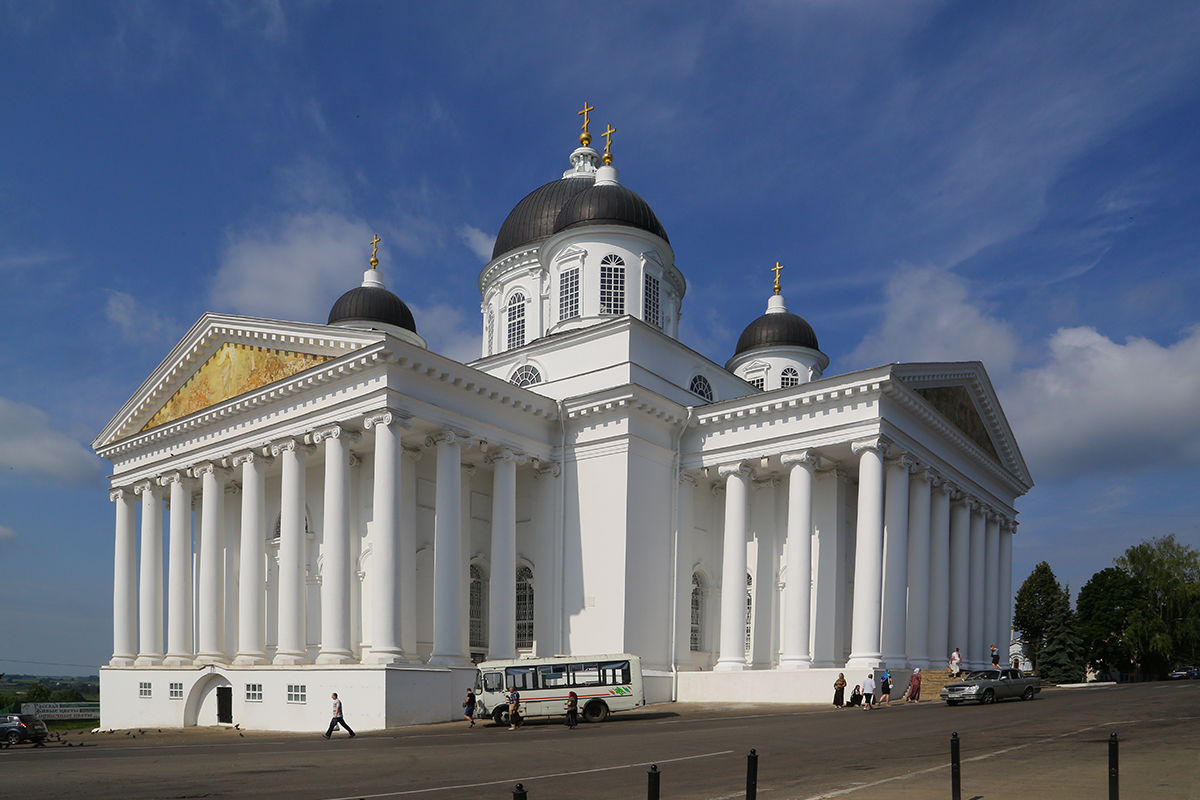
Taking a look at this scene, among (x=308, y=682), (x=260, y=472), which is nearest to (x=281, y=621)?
(x=308, y=682)

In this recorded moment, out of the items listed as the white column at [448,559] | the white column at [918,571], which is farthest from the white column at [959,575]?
the white column at [448,559]

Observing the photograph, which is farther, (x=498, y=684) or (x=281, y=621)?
(x=281, y=621)

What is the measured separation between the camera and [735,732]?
56.6 ft

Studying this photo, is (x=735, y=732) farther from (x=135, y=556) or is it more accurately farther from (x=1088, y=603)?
(x=1088, y=603)

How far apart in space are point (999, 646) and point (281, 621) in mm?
27990

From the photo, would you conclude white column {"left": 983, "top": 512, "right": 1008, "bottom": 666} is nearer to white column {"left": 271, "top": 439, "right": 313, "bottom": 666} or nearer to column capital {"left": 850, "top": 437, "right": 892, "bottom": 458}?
column capital {"left": 850, "top": 437, "right": 892, "bottom": 458}

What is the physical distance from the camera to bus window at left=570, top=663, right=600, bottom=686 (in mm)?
22344

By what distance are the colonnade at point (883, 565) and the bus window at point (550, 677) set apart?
259 inches

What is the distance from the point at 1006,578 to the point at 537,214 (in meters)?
25.0

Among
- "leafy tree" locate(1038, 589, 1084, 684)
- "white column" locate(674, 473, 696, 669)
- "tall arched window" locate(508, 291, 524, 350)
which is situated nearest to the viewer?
"white column" locate(674, 473, 696, 669)

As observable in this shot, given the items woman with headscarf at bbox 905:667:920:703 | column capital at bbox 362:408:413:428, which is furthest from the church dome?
woman with headscarf at bbox 905:667:920:703

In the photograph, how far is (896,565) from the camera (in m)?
26.7

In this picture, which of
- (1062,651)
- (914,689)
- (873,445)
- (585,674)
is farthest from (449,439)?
(1062,651)

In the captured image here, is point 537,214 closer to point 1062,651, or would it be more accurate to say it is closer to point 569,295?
point 569,295
